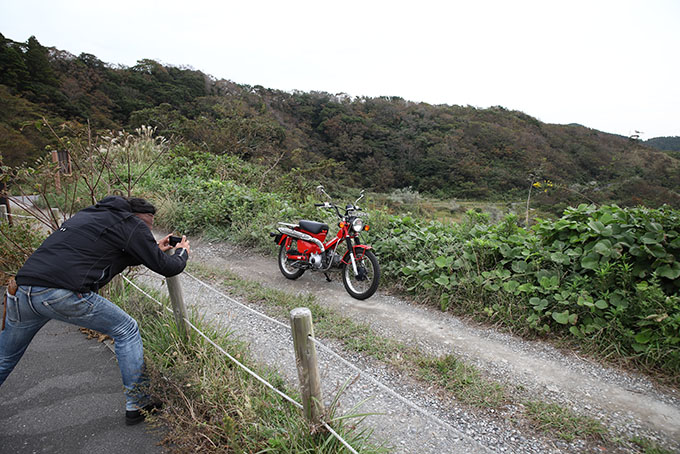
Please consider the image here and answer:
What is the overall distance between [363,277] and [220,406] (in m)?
2.66

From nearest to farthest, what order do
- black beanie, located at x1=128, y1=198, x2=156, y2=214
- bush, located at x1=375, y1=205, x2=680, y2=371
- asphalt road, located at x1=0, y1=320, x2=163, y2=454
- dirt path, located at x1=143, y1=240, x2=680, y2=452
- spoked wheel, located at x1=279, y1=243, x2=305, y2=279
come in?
asphalt road, located at x1=0, y1=320, x2=163, y2=454 < black beanie, located at x1=128, y1=198, x2=156, y2=214 < dirt path, located at x1=143, y1=240, x2=680, y2=452 < bush, located at x1=375, y1=205, x2=680, y2=371 < spoked wheel, located at x1=279, y1=243, x2=305, y2=279

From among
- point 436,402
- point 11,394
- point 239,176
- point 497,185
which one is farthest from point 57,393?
point 497,185

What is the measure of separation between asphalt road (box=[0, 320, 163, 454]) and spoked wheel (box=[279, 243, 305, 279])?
2.57m

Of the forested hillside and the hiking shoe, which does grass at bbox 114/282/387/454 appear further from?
the forested hillside

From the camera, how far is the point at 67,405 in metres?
2.58

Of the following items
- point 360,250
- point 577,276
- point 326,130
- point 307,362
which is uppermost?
point 326,130

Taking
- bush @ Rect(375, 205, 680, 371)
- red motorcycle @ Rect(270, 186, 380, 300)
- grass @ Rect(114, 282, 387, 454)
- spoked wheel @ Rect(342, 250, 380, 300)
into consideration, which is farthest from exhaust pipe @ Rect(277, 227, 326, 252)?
grass @ Rect(114, 282, 387, 454)

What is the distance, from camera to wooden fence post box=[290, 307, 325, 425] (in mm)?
1856

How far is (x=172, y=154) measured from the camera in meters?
10.9

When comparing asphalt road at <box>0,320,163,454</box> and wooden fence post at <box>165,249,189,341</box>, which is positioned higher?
wooden fence post at <box>165,249,189,341</box>

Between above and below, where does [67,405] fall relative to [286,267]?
below

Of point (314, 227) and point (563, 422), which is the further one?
point (314, 227)

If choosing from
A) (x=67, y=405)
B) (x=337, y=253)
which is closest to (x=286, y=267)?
(x=337, y=253)

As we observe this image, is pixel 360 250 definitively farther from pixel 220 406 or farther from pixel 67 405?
pixel 67 405
